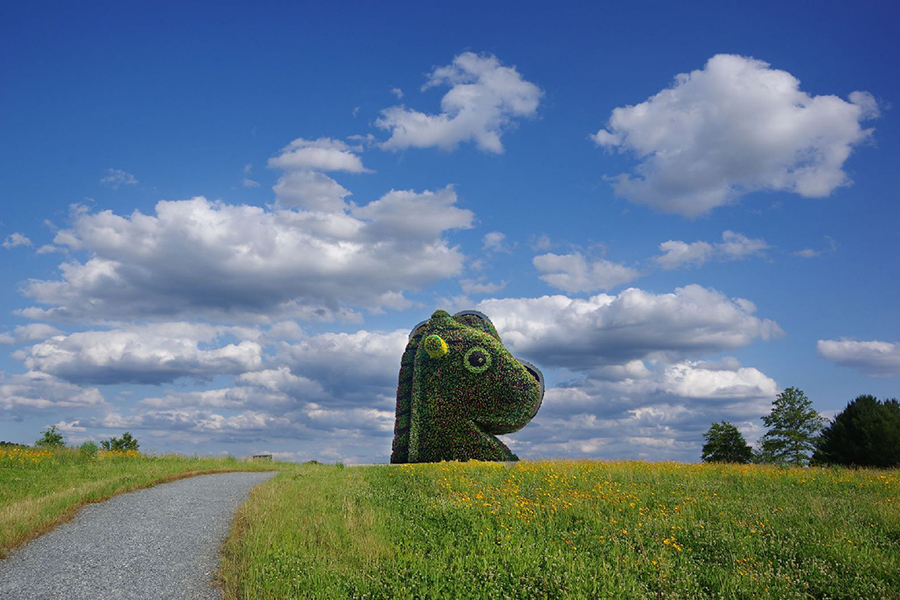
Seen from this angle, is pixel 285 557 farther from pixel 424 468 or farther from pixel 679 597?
pixel 424 468

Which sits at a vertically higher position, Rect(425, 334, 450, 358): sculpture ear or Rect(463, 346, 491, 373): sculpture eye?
Rect(425, 334, 450, 358): sculpture ear

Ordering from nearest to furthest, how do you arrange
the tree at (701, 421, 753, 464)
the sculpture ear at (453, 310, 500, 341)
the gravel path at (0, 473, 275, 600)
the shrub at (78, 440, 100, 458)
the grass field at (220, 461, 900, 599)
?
the grass field at (220, 461, 900, 599)
the gravel path at (0, 473, 275, 600)
the shrub at (78, 440, 100, 458)
the sculpture ear at (453, 310, 500, 341)
the tree at (701, 421, 753, 464)

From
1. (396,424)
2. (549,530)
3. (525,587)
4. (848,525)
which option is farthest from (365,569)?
(396,424)

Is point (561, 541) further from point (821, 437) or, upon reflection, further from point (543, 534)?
point (821, 437)

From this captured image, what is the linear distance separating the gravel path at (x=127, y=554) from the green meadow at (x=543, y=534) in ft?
1.34

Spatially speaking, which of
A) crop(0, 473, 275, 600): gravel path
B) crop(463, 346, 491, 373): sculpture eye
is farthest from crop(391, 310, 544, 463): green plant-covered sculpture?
crop(0, 473, 275, 600): gravel path

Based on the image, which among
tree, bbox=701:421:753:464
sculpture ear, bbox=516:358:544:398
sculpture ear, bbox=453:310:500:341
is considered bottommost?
tree, bbox=701:421:753:464

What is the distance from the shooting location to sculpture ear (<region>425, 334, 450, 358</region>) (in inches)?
1004

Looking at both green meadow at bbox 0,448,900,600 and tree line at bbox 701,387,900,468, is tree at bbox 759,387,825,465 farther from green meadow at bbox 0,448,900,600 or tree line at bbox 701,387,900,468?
green meadow at bbox 0,448,900,600

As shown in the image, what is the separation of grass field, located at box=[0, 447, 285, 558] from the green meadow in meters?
0.08

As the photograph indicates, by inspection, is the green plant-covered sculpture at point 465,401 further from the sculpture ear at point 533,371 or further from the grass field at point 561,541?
the grass field at point 561,541

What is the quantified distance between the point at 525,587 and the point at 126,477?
45.0 ft

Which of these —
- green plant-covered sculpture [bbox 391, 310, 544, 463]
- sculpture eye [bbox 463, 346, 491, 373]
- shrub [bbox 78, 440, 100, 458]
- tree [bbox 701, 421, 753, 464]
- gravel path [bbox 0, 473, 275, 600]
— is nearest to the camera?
gravel path [bbox 0, 473, 275, 600]

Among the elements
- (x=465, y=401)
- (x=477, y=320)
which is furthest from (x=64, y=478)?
(x=477, y=320)
